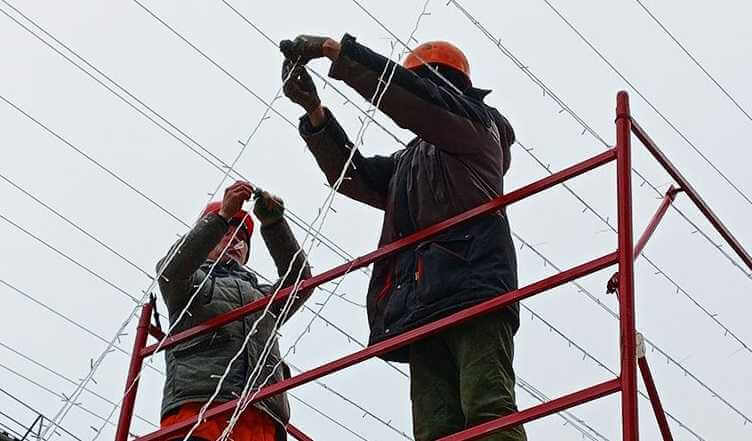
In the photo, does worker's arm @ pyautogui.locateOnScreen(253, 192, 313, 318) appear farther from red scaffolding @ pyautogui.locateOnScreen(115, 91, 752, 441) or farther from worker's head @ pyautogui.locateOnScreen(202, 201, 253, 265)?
red scaffolding @ pyautogui.locateOnScreen(115, 91, 752, 441)

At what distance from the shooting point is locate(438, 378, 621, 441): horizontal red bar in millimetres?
4094

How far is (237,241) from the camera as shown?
22.6ft

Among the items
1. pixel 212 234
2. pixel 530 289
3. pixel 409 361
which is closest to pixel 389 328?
pixel 409 361

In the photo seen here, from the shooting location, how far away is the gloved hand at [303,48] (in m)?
5.43

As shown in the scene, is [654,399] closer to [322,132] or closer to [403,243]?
[403,243]

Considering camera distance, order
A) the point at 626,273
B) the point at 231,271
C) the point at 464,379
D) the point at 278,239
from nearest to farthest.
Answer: the point at 626,273
the point at 464,379
the point at 278,239
the point at 231,271

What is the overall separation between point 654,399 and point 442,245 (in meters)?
0.99

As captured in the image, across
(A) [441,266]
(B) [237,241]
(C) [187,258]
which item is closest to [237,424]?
(C) [187,258]

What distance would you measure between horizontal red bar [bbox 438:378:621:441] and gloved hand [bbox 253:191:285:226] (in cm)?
230

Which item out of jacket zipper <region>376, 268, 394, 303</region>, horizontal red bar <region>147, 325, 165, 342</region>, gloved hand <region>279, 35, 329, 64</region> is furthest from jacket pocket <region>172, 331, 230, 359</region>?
gloved hand <region>279, 35, 329, 64</region>

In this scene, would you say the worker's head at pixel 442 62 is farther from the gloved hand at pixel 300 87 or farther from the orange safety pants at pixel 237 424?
the orange safety pants at pixel 237 424

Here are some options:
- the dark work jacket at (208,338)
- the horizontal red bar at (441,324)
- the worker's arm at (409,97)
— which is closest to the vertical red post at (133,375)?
the dark work jacket at (208,338)

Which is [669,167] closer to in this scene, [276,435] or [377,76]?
[377,76]

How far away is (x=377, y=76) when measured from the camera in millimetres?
5246
